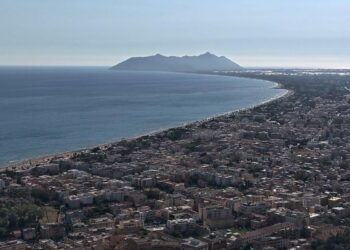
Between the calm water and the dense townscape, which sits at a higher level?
the dense townscape

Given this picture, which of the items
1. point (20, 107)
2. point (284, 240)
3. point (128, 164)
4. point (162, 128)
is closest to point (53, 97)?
point (20, 107)

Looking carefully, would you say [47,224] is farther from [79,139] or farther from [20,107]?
[20,107]

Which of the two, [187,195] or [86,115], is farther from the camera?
[86,115]

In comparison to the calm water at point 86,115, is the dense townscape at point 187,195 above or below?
above

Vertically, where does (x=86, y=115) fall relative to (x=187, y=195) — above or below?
below

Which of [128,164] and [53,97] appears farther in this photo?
[53,97]

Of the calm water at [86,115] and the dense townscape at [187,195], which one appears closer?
the dense townscape at [187,195]

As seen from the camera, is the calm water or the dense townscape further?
the calm water

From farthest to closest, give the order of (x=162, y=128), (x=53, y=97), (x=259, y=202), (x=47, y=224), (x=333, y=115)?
(x=53, y=97) < (x=333, y=115) < (x=162, y=128) < (x=259, y=202) < (x=47, y=224)
